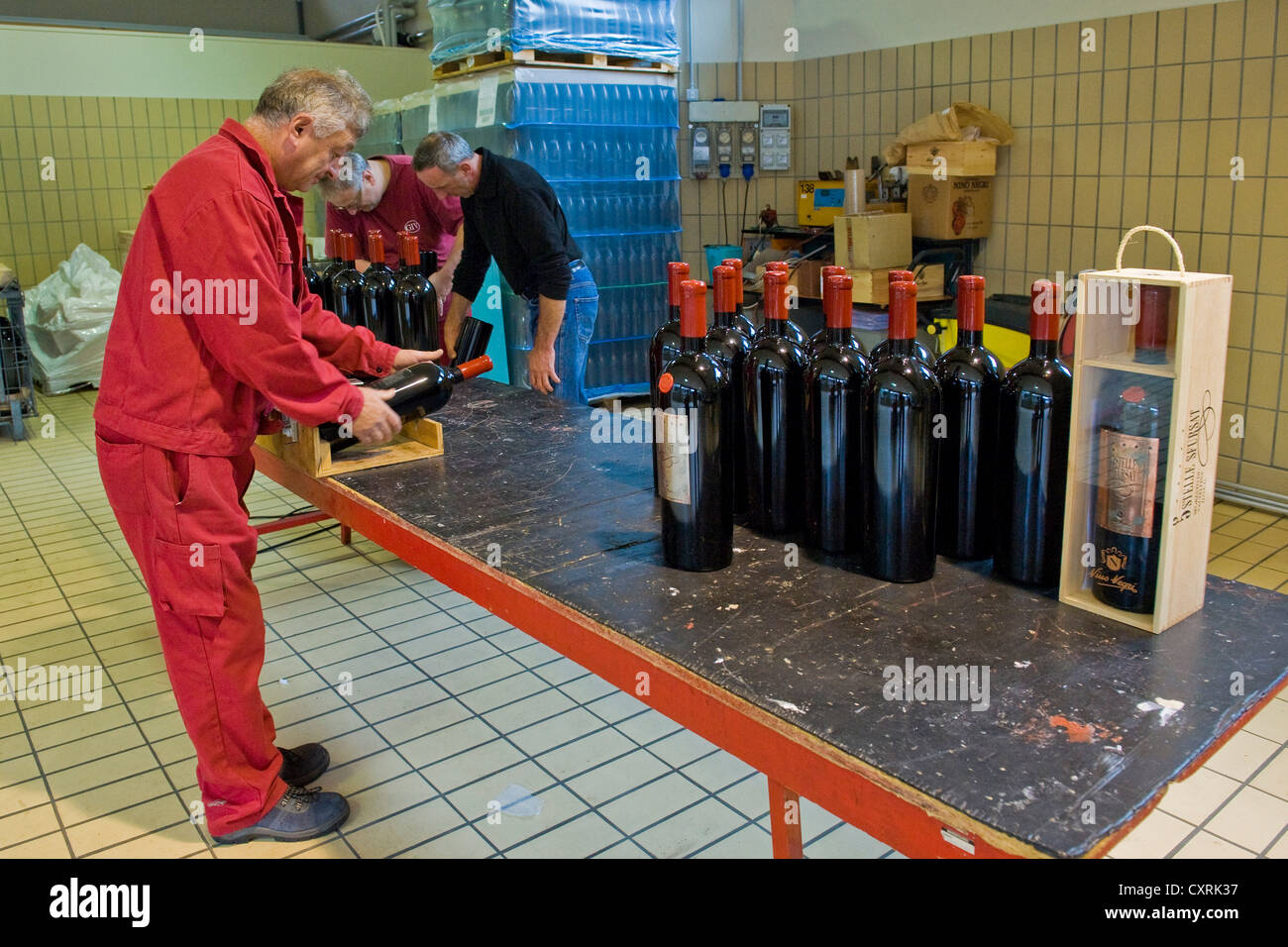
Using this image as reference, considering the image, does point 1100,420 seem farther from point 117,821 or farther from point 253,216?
point 117,821

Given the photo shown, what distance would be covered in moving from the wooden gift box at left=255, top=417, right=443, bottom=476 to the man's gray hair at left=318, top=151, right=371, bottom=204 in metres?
1.85

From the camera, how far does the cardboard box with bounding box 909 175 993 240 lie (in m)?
5.50

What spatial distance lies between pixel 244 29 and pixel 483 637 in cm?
936

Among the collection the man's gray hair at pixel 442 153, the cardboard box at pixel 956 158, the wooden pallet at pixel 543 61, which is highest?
the wooden pallet at pixel 543 61

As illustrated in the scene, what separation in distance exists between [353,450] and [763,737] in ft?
5.42

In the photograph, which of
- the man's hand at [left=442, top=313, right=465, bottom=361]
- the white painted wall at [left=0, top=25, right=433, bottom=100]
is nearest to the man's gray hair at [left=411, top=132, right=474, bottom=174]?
the man's hand at [left=442, top=313, right=465, bottom=361]

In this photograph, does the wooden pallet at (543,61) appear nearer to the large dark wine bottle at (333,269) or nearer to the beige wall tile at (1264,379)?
the large dark wine bottle at (333,269)

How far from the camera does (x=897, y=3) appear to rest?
238 inches

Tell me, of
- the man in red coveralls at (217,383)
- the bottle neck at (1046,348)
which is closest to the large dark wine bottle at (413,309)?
the man in red coveralls at (217,383)

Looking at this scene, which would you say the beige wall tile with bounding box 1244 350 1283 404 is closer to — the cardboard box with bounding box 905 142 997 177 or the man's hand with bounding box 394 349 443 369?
the cardboard box with bounding box 905 142 997 177

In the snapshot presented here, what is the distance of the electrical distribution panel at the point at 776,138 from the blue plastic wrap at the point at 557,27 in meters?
0.88

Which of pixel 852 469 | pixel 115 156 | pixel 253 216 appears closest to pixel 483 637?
pixel 253 216

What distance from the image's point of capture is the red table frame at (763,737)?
111 cm

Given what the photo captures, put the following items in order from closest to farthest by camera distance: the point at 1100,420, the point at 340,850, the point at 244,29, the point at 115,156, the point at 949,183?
the point at 1100,420 < the point at 340,850 < the point at 949,183 < the point at 115,156 < the point at 244,29
